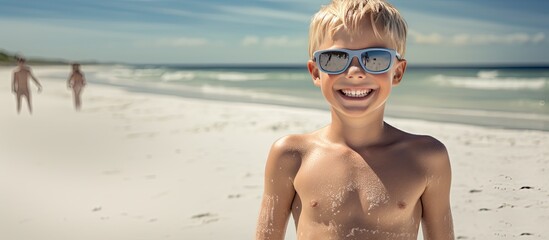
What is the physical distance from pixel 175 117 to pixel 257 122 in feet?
6.58

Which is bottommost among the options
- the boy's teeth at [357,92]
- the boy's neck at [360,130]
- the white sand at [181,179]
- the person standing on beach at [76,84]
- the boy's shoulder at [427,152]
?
the white sand at [181,179]

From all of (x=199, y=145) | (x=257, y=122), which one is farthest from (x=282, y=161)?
(x=257, y=122)

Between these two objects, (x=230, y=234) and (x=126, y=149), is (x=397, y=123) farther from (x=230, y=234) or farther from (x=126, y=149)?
(x=230, y=234)

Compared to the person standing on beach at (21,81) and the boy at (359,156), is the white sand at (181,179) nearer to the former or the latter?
the person standing on beach at (21,81)

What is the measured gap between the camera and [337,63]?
5.49 feet

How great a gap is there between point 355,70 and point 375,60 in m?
0.07

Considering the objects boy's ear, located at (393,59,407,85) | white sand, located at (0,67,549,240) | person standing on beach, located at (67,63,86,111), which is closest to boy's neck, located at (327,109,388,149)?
boy's ear, located at (393,59,407,85)

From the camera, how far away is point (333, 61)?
1677 mm

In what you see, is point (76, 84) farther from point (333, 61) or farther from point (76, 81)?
point (333, 61)

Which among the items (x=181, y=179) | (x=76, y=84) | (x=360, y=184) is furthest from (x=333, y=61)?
(x=76, y=84)

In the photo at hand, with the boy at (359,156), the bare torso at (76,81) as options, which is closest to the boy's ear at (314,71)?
the boy at (359,156)

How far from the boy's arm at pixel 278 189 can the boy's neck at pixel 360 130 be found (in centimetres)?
16

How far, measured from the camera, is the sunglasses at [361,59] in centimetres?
165

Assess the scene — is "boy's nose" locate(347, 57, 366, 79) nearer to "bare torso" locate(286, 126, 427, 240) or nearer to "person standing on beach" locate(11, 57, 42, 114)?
"bare torso" locate(286, 126, 427, 240)
